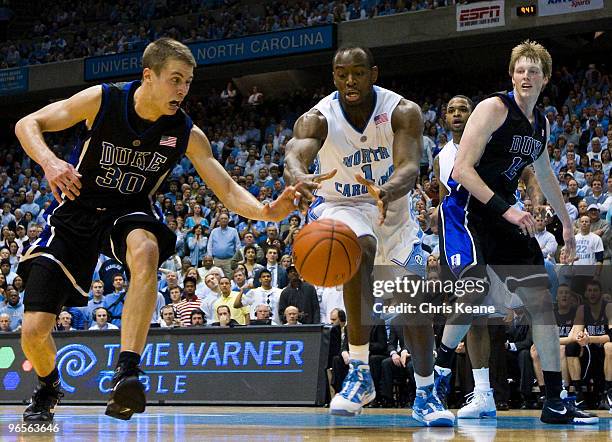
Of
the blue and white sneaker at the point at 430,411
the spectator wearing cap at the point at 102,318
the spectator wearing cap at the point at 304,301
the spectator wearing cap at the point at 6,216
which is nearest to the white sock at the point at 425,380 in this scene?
the blue and white sneaker at the point at 430,411

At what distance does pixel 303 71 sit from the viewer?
23234 mm

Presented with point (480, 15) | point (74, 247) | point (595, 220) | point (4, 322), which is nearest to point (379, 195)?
point (74, 247)

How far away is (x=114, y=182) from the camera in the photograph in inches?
191

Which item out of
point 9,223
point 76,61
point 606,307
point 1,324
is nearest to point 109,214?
point 606,307

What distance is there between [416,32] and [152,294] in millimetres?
16218

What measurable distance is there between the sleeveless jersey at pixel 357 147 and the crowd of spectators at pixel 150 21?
49.7ft

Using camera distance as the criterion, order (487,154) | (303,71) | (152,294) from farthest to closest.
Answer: (303,71), (487,154), (152,294)

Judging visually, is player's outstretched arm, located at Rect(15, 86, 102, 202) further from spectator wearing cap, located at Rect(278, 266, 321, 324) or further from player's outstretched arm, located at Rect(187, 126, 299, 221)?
spectator wearing cap, located at Rect(278, 266, 321, 324)

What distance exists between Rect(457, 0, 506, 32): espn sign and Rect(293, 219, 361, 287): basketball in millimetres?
14916

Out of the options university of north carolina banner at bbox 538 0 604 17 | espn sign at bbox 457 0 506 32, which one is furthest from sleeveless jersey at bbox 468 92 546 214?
espn sign at bbox 457 0 506 32

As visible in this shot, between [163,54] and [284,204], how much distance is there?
1007mm

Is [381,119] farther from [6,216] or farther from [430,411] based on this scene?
[6,216]

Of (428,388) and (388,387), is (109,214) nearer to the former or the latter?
(428,388)

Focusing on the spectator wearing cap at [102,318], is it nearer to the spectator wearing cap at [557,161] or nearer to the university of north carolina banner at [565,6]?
the spectator wearing cap at [557,161]
